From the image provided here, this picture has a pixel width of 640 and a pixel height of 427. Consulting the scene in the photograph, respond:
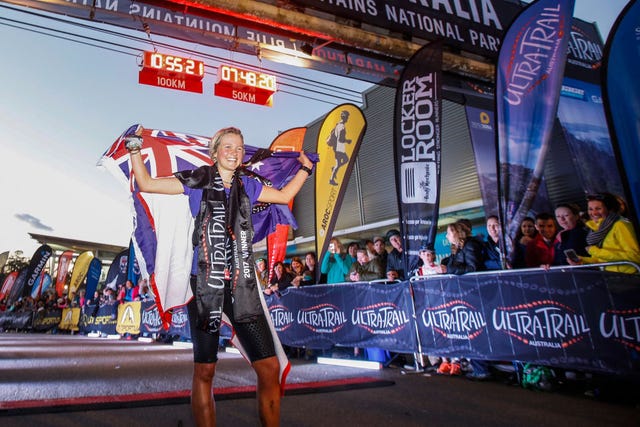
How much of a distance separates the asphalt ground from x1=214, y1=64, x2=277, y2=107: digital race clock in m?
5.99

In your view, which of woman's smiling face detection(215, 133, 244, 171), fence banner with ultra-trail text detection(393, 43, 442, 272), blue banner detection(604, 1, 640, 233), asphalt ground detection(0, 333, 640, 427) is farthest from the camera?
fence banner with ultra-trail text detection(393, 43, 442, 272)

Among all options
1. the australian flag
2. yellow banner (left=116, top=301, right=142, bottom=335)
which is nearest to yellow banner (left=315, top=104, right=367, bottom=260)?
the australian flag

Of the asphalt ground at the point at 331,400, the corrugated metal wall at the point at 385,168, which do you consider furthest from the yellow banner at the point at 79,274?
the asphalt ground at the point at 331,400

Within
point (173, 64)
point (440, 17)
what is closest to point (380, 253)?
point (173, 64)

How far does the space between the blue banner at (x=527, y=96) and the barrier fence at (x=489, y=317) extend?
92 centimetres

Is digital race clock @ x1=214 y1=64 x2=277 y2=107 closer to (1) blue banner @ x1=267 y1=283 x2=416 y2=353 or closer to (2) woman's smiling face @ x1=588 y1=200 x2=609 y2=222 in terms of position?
(1) blue banner @ x1=267 y1=283 x2=416 y2=353

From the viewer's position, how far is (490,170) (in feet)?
30.9

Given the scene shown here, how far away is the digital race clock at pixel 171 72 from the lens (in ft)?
27.4

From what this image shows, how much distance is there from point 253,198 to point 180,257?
534 millimetres

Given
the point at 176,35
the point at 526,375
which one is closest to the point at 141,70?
the point at 176,35

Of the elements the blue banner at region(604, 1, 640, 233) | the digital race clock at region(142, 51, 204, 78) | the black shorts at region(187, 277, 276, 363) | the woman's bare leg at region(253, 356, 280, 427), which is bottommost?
the woman's bare leg at region(253, 356, 280, 427)

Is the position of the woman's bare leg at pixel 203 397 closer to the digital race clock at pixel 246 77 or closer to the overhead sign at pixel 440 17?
the digital race clock at pixel 246 77

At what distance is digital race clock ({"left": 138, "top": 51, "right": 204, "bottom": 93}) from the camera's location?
8.37 metres

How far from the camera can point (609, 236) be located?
4074 mm
